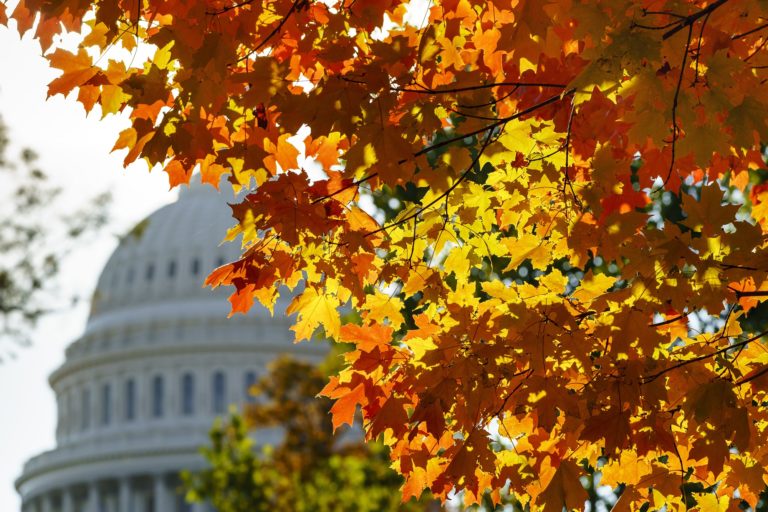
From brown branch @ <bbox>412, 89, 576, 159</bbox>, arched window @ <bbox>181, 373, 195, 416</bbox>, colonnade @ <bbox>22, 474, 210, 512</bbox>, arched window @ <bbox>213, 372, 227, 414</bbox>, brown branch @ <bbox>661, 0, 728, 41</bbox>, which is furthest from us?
arched window @ <bbox>181, 373, 195, 416</bbox>

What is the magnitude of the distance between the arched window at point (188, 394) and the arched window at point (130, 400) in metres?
3.89

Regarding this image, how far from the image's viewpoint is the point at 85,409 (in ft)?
301

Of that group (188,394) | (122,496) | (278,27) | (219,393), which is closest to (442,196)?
(278,27)

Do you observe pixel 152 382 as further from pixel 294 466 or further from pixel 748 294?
pixel 748 294

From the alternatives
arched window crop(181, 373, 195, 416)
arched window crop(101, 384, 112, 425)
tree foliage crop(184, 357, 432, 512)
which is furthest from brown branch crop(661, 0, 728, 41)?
arched window crop(101, 384, 112, 425)

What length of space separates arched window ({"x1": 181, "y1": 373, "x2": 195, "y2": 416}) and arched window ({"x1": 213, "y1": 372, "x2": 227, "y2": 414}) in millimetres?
1630

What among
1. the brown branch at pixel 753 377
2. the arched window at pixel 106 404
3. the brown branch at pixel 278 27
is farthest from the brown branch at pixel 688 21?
the arched window at pixel 106 404

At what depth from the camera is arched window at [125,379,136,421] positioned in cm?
8906

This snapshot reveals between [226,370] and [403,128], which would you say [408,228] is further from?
[226,370]

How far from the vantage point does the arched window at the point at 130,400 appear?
292 feet

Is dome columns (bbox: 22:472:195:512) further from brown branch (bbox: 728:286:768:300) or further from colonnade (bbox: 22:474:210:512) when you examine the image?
brown branch (bbox: 728:286:768:300)

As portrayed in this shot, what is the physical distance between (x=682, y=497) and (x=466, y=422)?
953mm

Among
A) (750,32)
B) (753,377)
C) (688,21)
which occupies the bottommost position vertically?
(753,377)

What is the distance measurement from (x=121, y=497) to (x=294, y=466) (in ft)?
200
